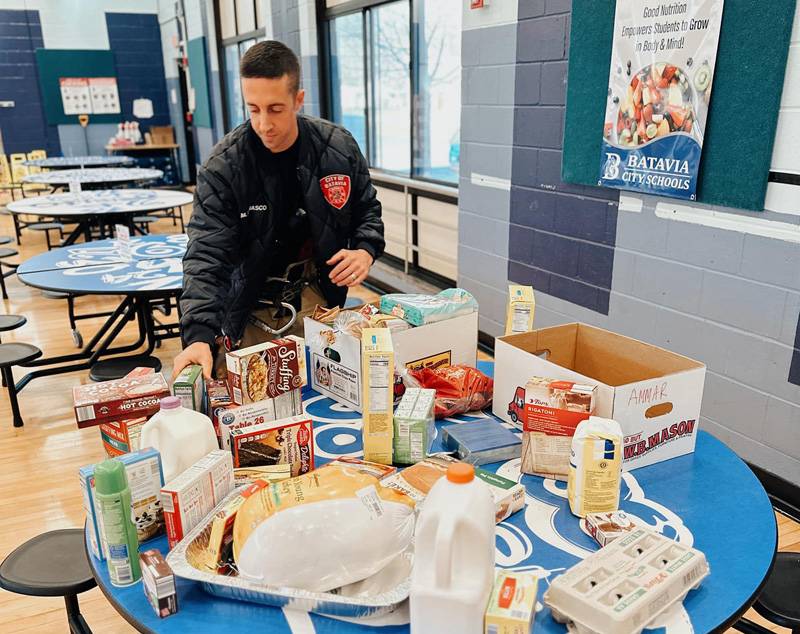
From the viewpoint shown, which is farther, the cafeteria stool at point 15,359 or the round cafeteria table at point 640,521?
the cafeteria stool at point 15,359

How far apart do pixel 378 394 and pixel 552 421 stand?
0.36 m

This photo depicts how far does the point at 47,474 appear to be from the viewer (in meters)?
3.08

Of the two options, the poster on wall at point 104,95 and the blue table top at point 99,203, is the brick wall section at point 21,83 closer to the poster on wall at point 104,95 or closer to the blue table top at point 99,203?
the poster on wall at point 104,95

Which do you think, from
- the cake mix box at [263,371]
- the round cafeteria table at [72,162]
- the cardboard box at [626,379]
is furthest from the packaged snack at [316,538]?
the round cafeteria table at [72,162]

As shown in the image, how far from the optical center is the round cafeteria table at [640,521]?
3.24ft

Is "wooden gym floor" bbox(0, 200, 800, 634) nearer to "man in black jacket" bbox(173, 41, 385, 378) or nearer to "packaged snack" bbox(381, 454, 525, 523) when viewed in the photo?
"man in black jacket" bbox(173, 41, 385, 378)

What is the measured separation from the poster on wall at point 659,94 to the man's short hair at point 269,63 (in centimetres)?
165

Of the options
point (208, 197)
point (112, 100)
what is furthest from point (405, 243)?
point (112, 100)

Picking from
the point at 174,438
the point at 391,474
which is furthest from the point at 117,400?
the point at 391,474

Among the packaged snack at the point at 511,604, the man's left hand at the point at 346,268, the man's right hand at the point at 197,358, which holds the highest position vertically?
the man's left hand at the point at 346,268

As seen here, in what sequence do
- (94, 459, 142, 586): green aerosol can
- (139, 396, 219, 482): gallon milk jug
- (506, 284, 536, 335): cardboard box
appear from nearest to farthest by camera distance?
(94, 459, 142, 586): green aerosol can, (139, 396, 219, 482): gallon milk jug, (506, 284, 536, 335): cardboard box

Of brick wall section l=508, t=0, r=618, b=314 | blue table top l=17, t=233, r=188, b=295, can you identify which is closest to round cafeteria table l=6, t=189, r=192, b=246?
blue table top l=17, t=233, r=188, b=295

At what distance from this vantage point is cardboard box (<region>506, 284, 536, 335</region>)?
5.64 feet

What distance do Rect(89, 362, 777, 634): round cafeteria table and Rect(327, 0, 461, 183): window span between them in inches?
146
